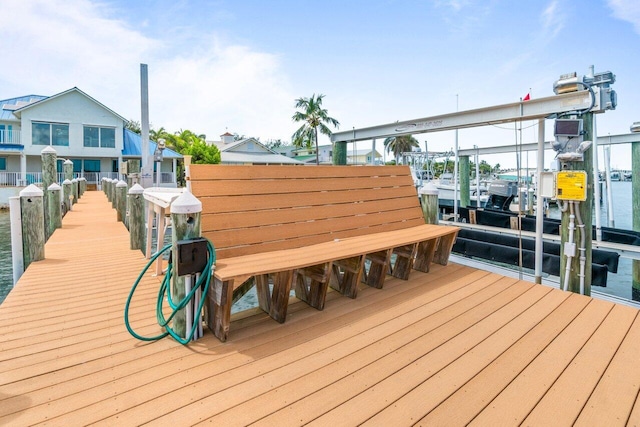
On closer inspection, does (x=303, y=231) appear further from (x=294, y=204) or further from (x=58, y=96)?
(x=58, y=96)

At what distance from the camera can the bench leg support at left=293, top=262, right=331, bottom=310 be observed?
2.79 m

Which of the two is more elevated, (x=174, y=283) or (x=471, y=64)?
(x=471, y=64)

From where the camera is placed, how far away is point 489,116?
4.59 m

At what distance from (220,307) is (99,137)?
83.1 feet

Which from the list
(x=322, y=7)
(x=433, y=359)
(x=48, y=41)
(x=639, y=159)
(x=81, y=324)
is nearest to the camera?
(x=433, y=359)

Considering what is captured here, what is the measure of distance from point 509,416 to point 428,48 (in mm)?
8227

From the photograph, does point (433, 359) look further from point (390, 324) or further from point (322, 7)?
point (322, 7)

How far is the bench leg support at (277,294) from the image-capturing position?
258 centimetres

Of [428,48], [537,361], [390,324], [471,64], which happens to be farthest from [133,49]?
[537,361]

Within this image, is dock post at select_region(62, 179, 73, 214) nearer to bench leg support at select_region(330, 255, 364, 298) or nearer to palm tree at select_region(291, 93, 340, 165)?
bench leg support at select_region(330, 255, 364, 298)

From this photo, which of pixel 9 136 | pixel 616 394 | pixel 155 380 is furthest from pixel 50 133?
pixel 616 394

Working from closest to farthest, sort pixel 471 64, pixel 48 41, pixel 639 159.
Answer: pixel 639 159, pixel 471 64, pixel 48 41

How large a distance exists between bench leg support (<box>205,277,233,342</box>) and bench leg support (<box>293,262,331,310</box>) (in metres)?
0.79

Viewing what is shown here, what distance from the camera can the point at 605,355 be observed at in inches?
87.1
